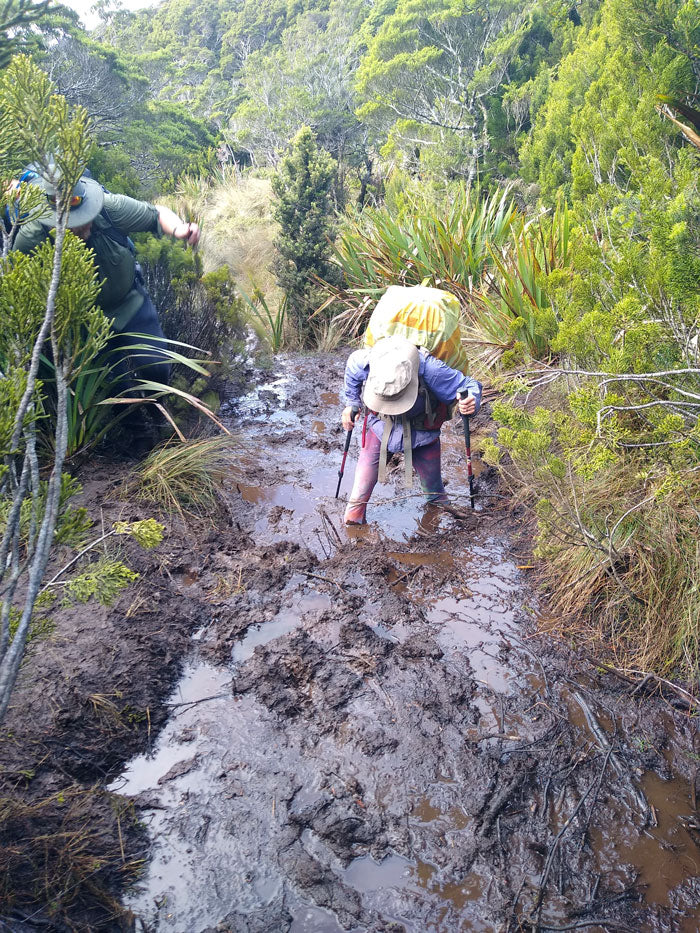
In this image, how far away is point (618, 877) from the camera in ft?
7.61

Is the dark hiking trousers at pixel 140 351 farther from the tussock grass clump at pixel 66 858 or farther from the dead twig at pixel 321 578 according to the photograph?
the tussock grass clump at pixel 66 858

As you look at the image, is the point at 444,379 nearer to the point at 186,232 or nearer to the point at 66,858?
the point at 186,232

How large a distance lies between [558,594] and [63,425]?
2.95m

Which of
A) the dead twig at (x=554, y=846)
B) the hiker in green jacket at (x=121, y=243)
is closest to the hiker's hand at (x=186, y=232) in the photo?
the hiker in green jacket at (x=121, y=243)

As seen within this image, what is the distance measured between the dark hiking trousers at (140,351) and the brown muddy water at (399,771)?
153 cm

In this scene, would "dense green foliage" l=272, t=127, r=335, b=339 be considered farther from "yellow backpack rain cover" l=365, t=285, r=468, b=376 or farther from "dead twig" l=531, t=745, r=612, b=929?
"dead twig" l=531, t=745, r=612, b=929

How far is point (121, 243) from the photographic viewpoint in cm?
430

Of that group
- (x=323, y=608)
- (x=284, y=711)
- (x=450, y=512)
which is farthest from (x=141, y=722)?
(x=450, y=512)

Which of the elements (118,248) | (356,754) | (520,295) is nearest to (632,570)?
(356,754)

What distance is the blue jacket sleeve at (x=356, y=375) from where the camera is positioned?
414 centimetres

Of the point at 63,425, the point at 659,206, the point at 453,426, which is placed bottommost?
A: the point at 453,426

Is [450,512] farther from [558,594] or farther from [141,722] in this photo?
[141,722]

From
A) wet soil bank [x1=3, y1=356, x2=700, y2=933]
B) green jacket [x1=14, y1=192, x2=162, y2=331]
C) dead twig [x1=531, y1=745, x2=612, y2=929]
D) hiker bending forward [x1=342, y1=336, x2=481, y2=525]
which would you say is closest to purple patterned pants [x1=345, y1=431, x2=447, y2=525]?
hiker bending forward [x1=342, y1=336, x2=481, y2=525]

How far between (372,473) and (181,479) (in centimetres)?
147
